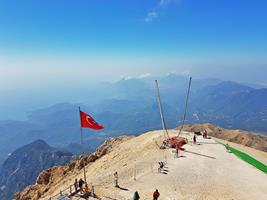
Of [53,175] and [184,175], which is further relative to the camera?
[53,175]

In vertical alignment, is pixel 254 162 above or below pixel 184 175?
below

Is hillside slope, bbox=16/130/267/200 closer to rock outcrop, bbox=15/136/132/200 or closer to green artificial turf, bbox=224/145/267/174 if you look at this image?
green artificial turf, bbox=224/145/267/174

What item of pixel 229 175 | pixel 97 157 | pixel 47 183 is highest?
pixel 229 175

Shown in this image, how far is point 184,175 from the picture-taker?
139 ft

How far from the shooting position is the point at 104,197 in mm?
34250

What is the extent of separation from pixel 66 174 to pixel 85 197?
3629 centimetres

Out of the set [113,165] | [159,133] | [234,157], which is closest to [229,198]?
[234,157]

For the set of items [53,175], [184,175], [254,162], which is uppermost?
[184,175]

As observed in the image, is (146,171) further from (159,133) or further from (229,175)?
(159,133)

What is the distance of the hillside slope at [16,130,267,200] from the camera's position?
36.2 meters

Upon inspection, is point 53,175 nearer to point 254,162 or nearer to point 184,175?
point 184,175

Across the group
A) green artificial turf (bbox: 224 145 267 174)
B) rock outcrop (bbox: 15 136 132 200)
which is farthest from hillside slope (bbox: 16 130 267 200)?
rock outcrop (bbox: 15 136 132 200)

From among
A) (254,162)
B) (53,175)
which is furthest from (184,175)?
(53,175)

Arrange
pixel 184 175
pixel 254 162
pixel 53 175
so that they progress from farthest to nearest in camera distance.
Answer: pixel 53 175
pixel 254 162
pixel 184 175
